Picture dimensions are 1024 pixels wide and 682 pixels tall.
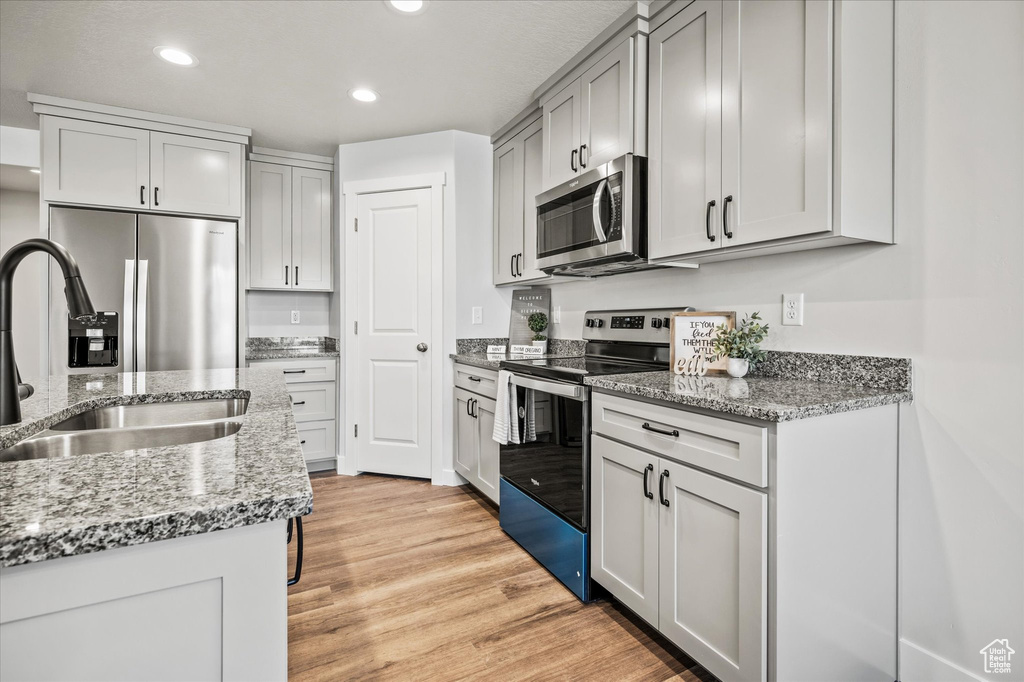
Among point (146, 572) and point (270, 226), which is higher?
point (270, 226)

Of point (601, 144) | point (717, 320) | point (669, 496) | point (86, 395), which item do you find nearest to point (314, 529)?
point (86, 395)

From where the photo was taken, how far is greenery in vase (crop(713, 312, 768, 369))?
1.90m

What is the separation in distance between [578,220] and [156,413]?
1846mm

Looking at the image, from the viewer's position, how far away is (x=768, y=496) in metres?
1.31

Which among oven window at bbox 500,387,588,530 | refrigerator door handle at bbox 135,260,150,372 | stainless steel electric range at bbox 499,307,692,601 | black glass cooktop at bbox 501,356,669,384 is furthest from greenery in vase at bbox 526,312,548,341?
refrigerator door handle at bbox 135,260,150,372

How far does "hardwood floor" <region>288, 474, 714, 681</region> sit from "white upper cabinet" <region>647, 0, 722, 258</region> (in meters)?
1.44

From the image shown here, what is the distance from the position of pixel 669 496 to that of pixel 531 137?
91.8 inches

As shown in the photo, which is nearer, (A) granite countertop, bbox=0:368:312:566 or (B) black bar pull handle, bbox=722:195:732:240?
(A) granite countertop, bbox=0:368:312:566

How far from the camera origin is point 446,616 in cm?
192

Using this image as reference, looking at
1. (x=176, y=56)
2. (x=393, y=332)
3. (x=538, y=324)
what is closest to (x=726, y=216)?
(x=538, y=324)

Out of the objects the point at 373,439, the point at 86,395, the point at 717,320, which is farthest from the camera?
the point at 373,439

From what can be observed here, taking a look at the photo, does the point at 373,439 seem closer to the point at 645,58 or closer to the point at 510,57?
the point at 510,57

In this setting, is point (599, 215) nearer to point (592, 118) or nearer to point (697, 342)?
point (592, 118)

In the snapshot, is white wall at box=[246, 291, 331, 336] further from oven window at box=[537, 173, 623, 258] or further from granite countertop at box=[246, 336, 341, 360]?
oven window at box=[537, 173, 623, 258]
